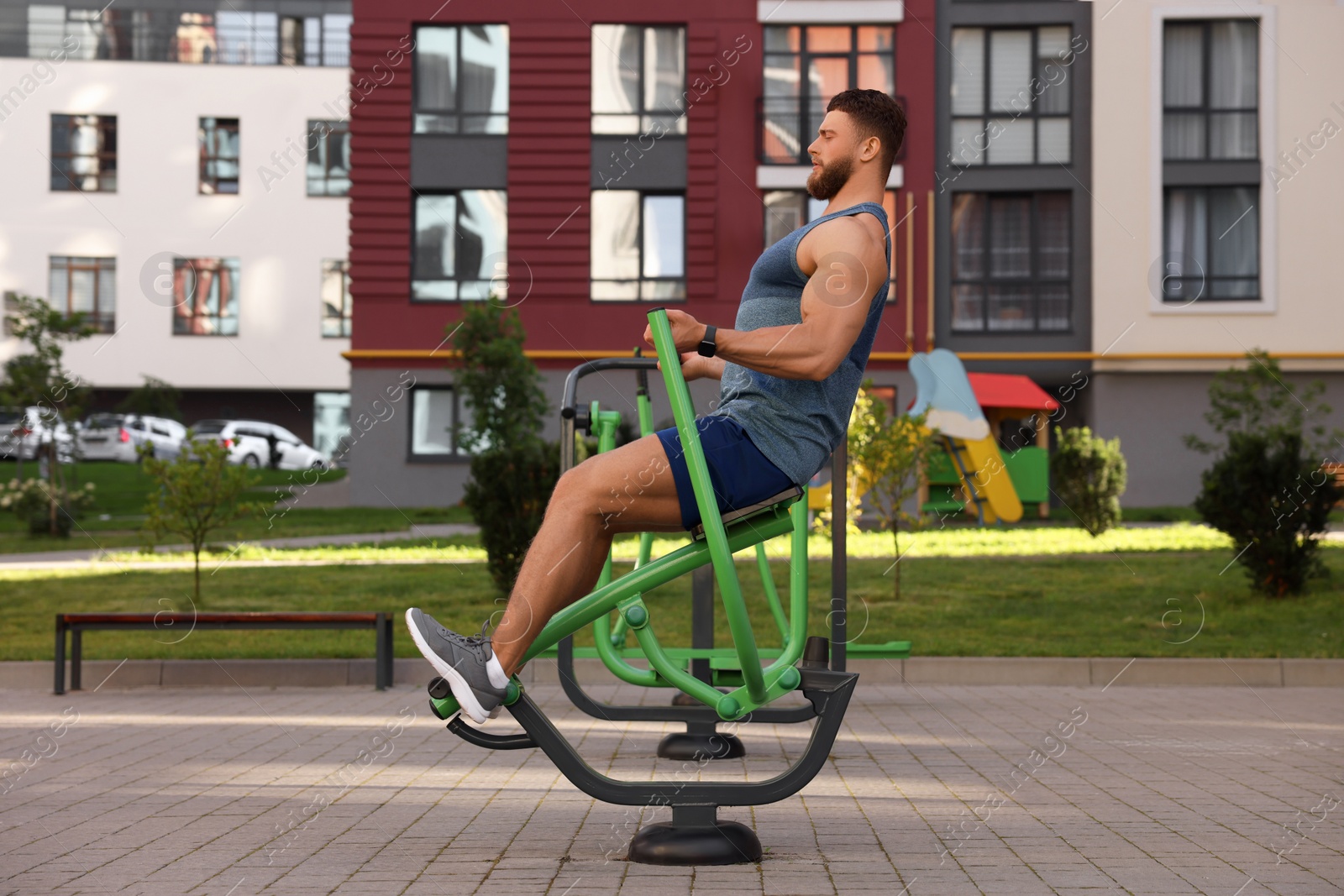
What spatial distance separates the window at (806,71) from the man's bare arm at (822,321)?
22.6 m

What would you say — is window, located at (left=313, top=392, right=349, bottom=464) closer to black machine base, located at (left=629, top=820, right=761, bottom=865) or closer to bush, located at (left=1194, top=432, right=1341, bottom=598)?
bush, located at (left=1194, top=432, right=1341, bottom=598)

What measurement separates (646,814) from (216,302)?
42.2 m

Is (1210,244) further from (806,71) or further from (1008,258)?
(806,71)

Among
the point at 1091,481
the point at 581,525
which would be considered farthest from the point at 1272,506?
the point at 581,525

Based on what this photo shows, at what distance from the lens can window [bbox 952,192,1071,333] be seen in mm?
26953

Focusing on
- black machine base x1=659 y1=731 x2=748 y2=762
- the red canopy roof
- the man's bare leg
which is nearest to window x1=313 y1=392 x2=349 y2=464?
the red canopy roof

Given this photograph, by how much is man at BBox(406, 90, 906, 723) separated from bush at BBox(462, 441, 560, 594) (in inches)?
296

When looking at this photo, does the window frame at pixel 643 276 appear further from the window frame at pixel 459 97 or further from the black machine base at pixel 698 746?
the black machine base at pixel 698 746

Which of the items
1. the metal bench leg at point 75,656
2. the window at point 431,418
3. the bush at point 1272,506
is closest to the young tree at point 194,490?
the metal bench leg at point 75,656

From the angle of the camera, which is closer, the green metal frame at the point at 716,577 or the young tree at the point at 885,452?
the green metal frame at the point at 716,577

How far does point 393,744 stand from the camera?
7082 mm

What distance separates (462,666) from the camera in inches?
150

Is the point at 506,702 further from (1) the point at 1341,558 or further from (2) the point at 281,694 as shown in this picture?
(1) the point at 1341,558

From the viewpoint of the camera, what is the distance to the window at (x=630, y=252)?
84.5 feet
